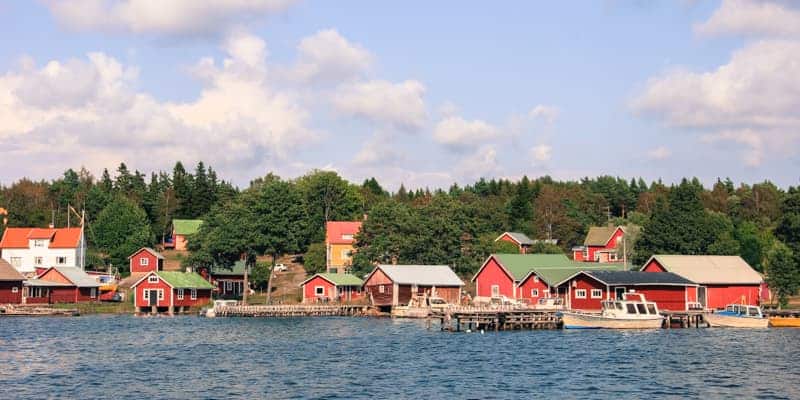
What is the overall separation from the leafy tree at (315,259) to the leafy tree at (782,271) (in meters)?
60.7

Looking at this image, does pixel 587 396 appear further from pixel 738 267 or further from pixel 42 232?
pixel 42 232

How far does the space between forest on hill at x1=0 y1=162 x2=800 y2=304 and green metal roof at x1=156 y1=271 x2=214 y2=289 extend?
4094 mm

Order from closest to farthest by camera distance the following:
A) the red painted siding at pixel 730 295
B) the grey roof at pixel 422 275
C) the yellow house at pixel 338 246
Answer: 1. the red painted siding at pixel 730 295
2. the grey roof at pixel 422 275
3. the yellow house at pixel 338 246

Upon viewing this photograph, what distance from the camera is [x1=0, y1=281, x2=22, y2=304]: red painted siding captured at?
104819 millimetres

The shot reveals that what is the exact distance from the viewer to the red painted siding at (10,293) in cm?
10482

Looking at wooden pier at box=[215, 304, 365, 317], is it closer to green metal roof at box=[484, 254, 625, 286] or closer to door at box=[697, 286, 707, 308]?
green metal roof at box=[484, 254, 625, 286]

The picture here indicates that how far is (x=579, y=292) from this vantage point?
86.3 metres

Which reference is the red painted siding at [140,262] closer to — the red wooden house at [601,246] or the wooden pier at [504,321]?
the wooden pier at [504,321]

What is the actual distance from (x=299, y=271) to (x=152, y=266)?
2157cm

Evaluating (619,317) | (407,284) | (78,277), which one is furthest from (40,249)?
(619,317)

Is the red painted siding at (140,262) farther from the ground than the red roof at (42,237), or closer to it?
closer to it

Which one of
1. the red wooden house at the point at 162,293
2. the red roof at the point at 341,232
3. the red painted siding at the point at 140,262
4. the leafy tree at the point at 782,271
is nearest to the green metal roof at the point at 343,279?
the red wooden house at the point at 162,293

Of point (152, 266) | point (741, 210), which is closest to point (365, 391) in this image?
point (152, 266)

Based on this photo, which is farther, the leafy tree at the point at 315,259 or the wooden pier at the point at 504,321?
the leafy tree at the point at 315,259
